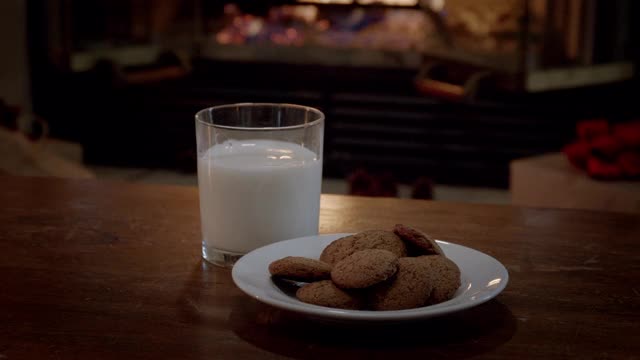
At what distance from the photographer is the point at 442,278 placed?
2.61 ft

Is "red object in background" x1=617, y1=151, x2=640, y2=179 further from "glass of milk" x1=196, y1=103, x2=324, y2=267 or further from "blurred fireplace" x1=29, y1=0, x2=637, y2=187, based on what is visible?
Result: "glass of milk" x1=196, y1=103, x2=324, y2=267

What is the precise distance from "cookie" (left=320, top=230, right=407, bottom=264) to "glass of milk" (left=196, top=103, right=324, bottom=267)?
11cm

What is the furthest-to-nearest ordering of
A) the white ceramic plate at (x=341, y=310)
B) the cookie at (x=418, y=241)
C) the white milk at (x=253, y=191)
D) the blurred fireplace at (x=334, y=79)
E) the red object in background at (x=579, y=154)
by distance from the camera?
the blurred fireplace at (x=334, y=79)
the red object in background at (x=579, y=154)
the white milk at (x=253, y=191)
the cookie at (x=418, y=241)
the white ceramic plate at (x=341, y=310)

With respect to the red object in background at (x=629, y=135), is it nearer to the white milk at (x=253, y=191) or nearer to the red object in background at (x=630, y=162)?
the red object in background at (x=630, y=162)

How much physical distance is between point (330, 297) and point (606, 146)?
1823 millimetres

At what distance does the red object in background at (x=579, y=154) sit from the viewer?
251 cm

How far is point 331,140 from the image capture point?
4.04 meters

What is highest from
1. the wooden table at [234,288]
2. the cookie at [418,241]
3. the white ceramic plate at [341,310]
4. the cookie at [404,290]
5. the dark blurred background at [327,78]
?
the cookie at [418,241]

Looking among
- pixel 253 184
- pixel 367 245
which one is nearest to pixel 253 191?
pixel 253 184

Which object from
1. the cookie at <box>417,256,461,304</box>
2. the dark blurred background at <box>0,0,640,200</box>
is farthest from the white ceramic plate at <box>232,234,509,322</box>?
the dark blurred background at <box>0,0,640,200</box>

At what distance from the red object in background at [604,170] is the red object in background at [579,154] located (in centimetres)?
5

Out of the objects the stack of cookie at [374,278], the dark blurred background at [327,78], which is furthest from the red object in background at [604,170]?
the stack of cookie at [374,278]

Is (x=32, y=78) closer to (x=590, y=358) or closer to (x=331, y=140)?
(x=331, y=140)

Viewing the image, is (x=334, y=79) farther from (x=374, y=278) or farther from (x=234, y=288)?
(x=374, y=278)
